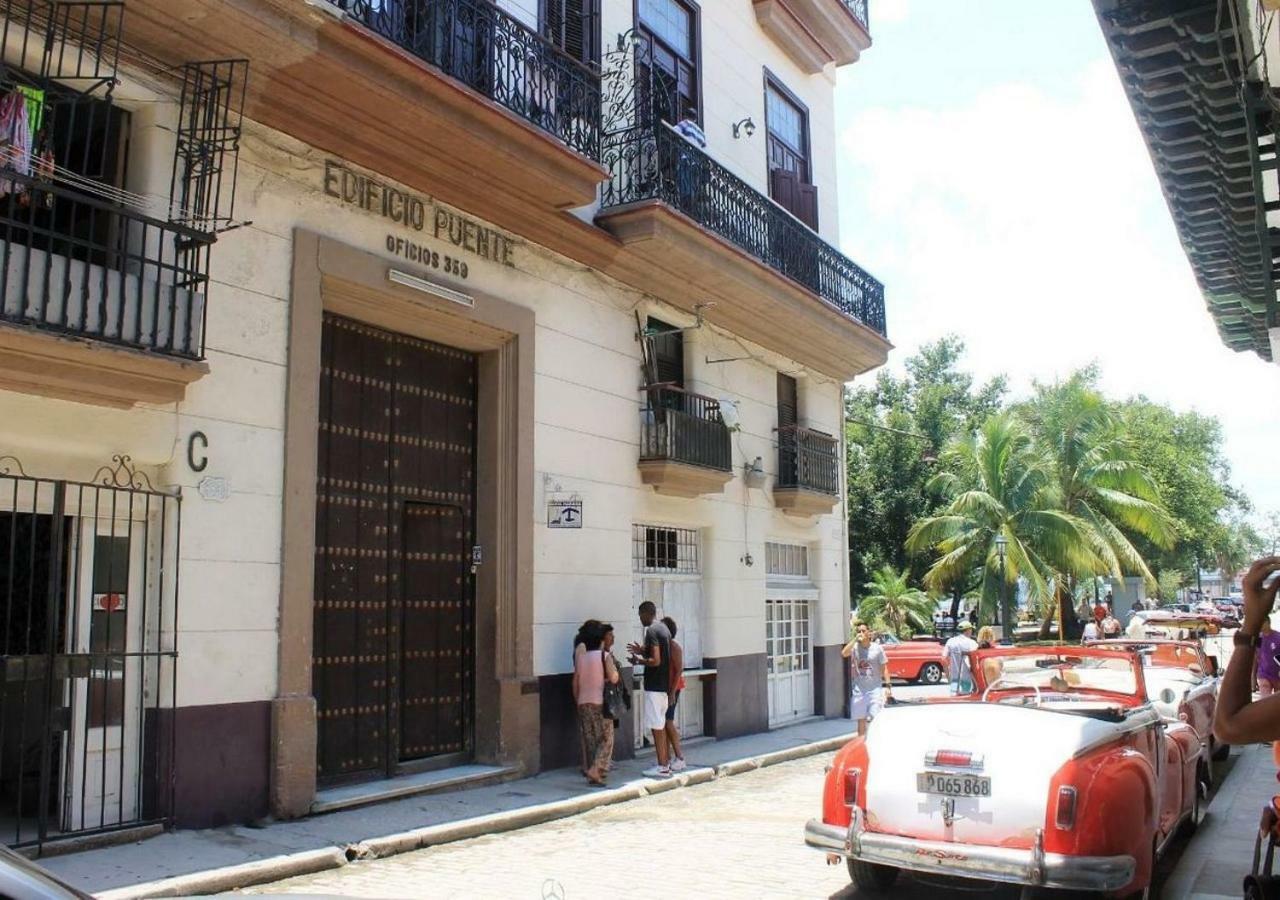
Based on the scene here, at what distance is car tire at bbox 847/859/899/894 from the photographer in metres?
7.06

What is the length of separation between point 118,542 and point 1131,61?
7.17 meters

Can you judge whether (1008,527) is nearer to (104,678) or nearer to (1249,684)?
(104,678)

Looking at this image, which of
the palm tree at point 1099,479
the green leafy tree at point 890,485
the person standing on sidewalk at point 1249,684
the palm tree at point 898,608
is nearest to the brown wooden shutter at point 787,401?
the palm tree at point 1099,479

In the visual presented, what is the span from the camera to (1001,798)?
20.4 feet

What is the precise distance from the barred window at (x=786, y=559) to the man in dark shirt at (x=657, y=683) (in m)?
4.91

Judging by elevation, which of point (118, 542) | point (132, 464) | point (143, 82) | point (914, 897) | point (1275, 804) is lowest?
point (914, 897)

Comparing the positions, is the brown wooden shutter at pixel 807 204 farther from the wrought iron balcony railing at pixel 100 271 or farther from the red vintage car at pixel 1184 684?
the wrought iron balcony railing at pixel 100 271

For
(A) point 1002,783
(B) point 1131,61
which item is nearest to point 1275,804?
(A) point 1002,783

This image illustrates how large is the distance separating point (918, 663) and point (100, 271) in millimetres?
22140

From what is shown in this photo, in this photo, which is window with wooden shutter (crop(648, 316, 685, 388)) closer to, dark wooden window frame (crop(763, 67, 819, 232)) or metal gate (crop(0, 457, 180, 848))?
dark wooden window frame (crop(763, 67, 819, 232))

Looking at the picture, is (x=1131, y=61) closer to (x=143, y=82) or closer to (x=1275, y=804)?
(x=1275, y=804)

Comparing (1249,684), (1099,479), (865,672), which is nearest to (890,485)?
(1099,479)

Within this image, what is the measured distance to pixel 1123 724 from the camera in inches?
275

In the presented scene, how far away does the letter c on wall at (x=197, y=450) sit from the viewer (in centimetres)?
830
